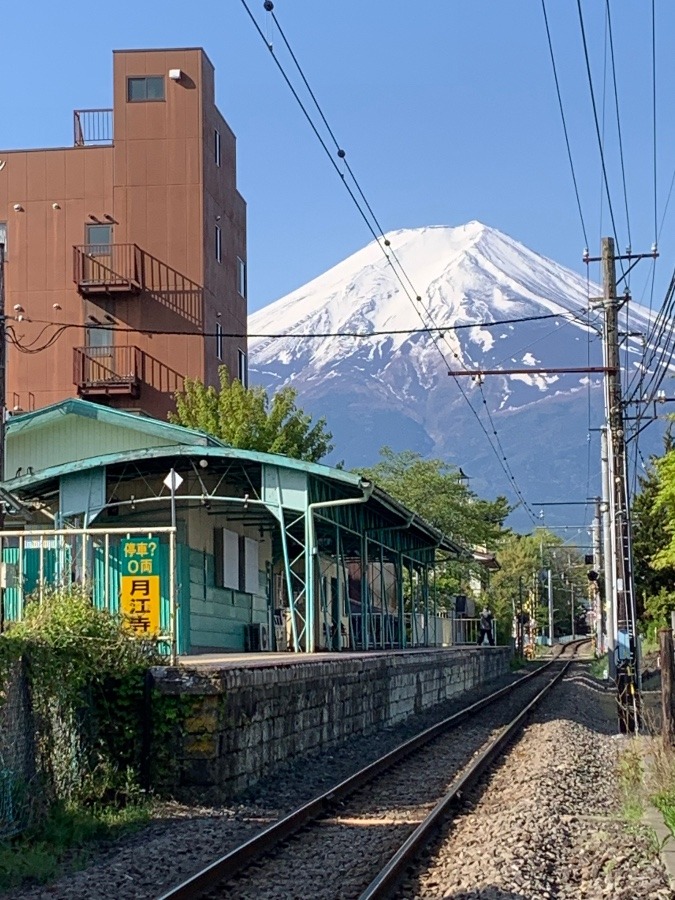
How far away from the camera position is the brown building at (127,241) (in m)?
44.3

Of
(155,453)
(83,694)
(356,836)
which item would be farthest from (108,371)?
(356,836)

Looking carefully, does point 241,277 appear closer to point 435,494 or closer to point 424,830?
point 435,494

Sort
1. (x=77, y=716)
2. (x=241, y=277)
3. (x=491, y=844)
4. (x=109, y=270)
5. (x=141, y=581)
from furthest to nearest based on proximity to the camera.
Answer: (x=241, y=277) < (x=109, y=270) < (x=141, y=581) < (x=77, y=716) < (x=491, y=844)

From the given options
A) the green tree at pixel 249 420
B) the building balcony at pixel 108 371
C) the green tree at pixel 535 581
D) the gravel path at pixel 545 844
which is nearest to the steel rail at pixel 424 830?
the gravel path at pixel 545 844

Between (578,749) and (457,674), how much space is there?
15992 mm

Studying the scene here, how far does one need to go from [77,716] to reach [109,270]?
110ft

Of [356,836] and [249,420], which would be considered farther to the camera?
[249,420]

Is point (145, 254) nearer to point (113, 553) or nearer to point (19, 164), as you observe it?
point (19, 164)

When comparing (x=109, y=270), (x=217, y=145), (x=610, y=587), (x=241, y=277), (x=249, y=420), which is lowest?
(x=610, y=587)

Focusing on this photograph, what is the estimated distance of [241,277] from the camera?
5016 cm

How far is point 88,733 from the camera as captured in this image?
1267 cm

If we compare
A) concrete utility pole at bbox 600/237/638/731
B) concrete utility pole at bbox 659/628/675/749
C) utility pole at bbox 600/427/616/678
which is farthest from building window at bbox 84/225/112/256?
concrete utility pole at bbox 659/628/675/749

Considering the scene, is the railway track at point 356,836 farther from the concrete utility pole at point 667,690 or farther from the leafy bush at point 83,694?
the concrete utility pole at point 667,690

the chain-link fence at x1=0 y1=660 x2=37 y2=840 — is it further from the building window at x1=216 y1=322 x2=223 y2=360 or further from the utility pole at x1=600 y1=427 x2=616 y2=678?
the building window at x1=216 y1=322 x2=223 y2=360
